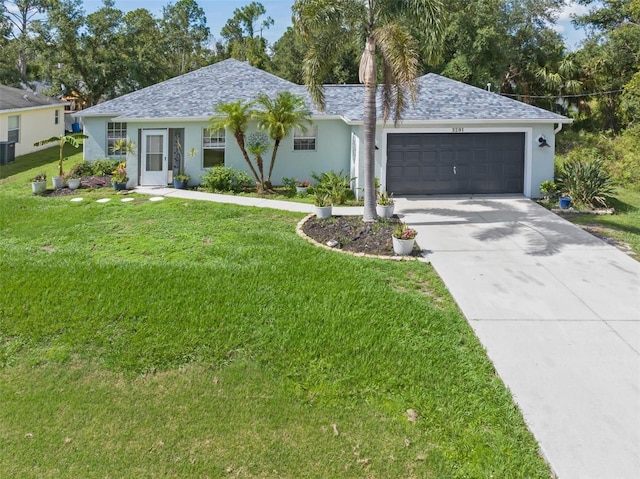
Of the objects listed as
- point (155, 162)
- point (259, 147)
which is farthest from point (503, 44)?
point (155, 162)

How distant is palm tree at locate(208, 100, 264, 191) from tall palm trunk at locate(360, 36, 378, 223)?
5076mm

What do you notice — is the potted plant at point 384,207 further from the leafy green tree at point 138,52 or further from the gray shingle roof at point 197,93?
the leafy green tree at point 138,52

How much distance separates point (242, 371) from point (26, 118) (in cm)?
2594

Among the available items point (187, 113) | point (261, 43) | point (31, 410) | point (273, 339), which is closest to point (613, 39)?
point (187, 113)

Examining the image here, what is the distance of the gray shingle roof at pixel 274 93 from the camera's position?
626 inches

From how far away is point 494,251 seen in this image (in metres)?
10.4

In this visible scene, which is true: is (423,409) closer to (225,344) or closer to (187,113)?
(225,344)

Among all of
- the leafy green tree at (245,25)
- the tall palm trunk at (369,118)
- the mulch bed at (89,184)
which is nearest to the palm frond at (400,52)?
the tall palm trunk at (369,118)

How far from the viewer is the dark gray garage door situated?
16.0 meters

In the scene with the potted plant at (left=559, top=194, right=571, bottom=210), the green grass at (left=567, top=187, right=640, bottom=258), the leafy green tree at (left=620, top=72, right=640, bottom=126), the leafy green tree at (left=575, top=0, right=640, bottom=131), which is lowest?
the green grass at (left=567, top=187, right=640, bottom=258)

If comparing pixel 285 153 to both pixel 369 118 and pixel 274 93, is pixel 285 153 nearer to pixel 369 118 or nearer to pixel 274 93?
pixel 274 93

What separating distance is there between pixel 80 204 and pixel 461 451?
525 inches

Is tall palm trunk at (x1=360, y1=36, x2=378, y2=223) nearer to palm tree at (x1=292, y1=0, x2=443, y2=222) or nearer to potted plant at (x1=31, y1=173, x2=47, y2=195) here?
palm tree at (x1=292, y1=0, x2=443, y2=222)

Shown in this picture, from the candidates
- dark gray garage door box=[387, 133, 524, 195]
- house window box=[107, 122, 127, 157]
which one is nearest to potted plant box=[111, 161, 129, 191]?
house window box=[107, 122, 127, 157]
